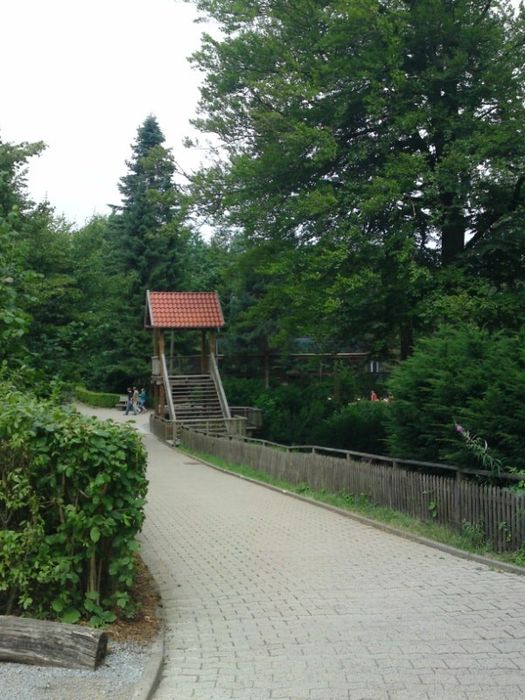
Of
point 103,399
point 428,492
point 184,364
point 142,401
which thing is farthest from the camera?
point 103,399

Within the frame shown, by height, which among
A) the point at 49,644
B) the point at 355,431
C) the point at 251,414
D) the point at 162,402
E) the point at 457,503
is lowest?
the point at 49,644

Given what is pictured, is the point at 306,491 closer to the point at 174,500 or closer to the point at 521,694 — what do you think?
the point at 174,500

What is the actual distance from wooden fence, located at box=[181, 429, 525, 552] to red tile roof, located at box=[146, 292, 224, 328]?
18.4 meters

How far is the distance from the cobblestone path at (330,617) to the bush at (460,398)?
5.12 ft

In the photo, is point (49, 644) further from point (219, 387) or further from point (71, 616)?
point (219, 387)

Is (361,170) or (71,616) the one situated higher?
(361,170)

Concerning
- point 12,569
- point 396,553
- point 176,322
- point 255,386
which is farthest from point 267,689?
point 255,386

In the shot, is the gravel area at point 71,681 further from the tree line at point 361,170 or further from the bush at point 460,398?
the tree line at point 361,170

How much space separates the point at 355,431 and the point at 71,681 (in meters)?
20.2

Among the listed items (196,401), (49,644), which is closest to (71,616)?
(49,644)

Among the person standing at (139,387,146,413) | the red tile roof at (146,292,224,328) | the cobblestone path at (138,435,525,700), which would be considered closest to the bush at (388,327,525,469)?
the cobblestone path at (138,435,525,700)

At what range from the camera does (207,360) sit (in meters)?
38.2

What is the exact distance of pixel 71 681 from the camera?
5.01 m

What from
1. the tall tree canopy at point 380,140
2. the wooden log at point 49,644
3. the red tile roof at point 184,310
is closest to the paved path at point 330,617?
the wooden log at point 49,644
